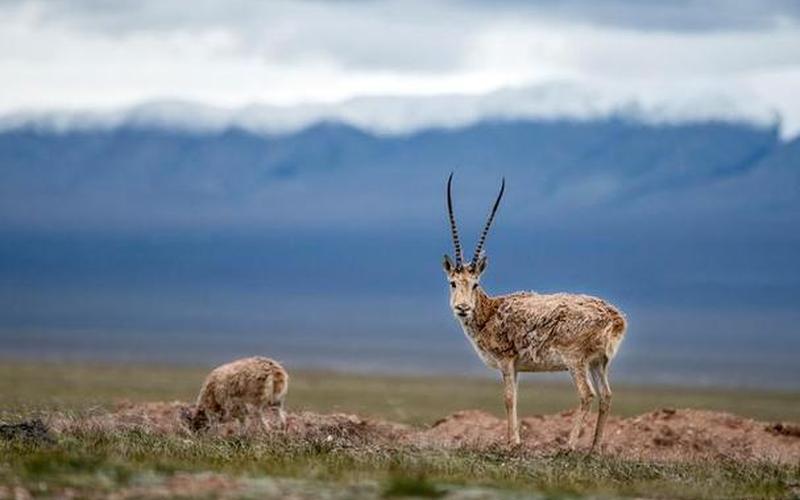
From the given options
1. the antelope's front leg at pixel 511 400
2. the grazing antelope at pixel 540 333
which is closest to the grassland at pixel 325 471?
the antelope's front leg at pixel 511 400

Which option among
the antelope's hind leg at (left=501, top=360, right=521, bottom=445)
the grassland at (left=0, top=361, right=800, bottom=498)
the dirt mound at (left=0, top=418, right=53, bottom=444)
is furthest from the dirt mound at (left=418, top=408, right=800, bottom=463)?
the dirt mound at (left=0, top=418, right=53, bottom=444)

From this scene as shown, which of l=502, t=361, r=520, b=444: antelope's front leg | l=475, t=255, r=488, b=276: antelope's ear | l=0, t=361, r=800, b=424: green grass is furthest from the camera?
l=0, t=361, r=800, b=424: green grass

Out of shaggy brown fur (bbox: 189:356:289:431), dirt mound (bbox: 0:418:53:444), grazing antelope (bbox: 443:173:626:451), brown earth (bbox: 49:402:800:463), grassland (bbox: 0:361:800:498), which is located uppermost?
grazing antelope (bbox: 443:173:626:451)

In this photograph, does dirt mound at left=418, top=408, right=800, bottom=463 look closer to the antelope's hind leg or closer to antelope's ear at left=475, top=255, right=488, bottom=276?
the antelope's hind leg

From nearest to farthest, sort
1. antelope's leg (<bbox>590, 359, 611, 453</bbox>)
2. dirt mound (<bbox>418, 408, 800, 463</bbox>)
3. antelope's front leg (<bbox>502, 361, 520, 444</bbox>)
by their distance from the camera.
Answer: antelope's leg (<bbox>590, 359, 611, 453</bbox>) < antelope's front leg (<bbox>502, 361, 520, 444</bbox>) < dirt mound (<bbox>418, 408, 800, 463</bbox>)

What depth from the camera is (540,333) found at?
23844mm

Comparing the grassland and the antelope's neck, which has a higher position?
the antelope's neck

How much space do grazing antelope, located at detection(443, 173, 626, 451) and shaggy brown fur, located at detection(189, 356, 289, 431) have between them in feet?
12.3

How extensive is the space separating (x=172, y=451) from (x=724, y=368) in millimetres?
71223

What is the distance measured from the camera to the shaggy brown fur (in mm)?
27234

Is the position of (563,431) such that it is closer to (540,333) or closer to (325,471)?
(540,333)

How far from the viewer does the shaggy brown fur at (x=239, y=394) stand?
89.4 ft

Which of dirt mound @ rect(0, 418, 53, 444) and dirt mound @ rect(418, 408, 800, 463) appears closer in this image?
dirt mound @ rect(0, 418, 53, 444)

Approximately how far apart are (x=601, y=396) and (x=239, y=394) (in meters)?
5.93
